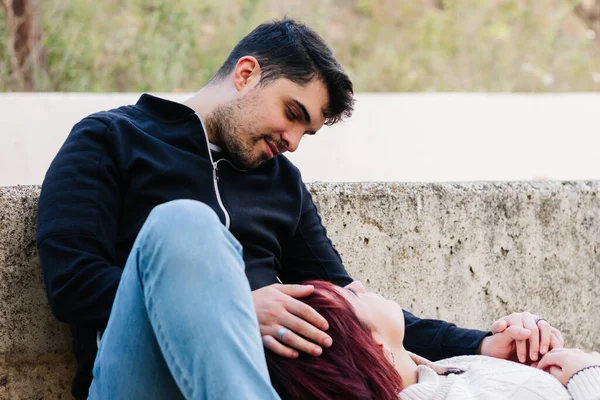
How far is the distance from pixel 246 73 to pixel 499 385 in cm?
124

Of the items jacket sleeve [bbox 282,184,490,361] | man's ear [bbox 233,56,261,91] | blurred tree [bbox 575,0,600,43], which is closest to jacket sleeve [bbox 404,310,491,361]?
jacket sleeve [bbox 282,184,490,361]

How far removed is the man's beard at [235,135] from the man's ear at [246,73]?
71 mm

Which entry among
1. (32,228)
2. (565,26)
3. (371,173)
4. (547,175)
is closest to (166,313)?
(32,228)

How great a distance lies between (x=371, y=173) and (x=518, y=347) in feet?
10.9

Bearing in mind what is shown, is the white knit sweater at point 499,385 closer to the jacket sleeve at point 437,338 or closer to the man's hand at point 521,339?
the man's hand at point 521,339

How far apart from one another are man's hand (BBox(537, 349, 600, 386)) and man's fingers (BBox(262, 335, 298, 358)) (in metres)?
0.89

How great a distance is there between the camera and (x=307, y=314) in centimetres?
178

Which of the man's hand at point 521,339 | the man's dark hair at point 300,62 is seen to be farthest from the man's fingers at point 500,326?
Result: the man's dark hair at point 300,62

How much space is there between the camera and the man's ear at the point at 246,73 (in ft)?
8.22

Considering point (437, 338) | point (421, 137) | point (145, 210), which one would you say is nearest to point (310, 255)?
point (437, 338)

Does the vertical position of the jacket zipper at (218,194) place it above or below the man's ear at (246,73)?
below

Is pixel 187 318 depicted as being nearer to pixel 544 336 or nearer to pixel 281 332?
pixel 281 332

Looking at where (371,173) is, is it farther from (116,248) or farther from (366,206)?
(116,248)

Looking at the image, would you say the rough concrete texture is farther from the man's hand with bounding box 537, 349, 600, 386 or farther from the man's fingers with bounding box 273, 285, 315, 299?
the man's fingers with bounding box 273, 285, 315, 299
